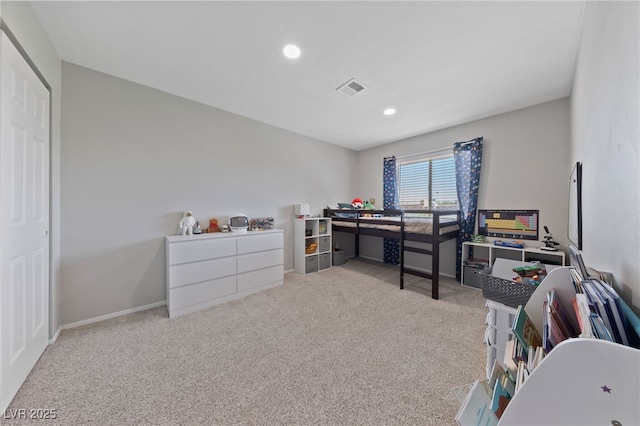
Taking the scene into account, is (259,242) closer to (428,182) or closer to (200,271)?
(200,271)

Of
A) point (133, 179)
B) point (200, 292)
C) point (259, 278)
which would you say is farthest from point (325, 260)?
point (133, 179)

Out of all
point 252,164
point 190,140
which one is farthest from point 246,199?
point 190,140

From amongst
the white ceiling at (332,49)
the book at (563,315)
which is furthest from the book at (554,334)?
the white ceiling at (332,49)

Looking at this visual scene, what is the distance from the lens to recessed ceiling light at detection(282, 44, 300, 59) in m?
1.82

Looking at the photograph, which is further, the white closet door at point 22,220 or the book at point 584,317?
the white closet door at point 22,220

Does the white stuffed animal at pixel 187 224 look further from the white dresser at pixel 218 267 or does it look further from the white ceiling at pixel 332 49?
the white ceiling at pixel 332 49

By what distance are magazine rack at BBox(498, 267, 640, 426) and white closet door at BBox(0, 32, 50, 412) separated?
2352mm

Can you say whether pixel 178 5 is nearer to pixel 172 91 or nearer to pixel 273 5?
pixel 273 5

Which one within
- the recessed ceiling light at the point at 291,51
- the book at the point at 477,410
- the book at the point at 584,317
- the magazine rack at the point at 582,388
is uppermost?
the recessed ceiling light at the point at 291,51

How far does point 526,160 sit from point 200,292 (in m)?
4.39

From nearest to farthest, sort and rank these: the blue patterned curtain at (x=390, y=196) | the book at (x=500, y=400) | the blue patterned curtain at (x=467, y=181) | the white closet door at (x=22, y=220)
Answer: the book at (x=500, y=400), the white closet door at (x=22, y=220), the blue patterned curtain at (x=467, y=181), the blue patterned curtain at (x=390, y=196)

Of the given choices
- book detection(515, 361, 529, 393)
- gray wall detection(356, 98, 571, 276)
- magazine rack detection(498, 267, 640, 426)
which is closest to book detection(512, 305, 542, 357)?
book detection(515, 361, 529, 393)

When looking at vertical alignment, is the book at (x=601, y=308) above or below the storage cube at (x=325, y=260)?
above

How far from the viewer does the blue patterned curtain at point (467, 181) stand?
3234mm
